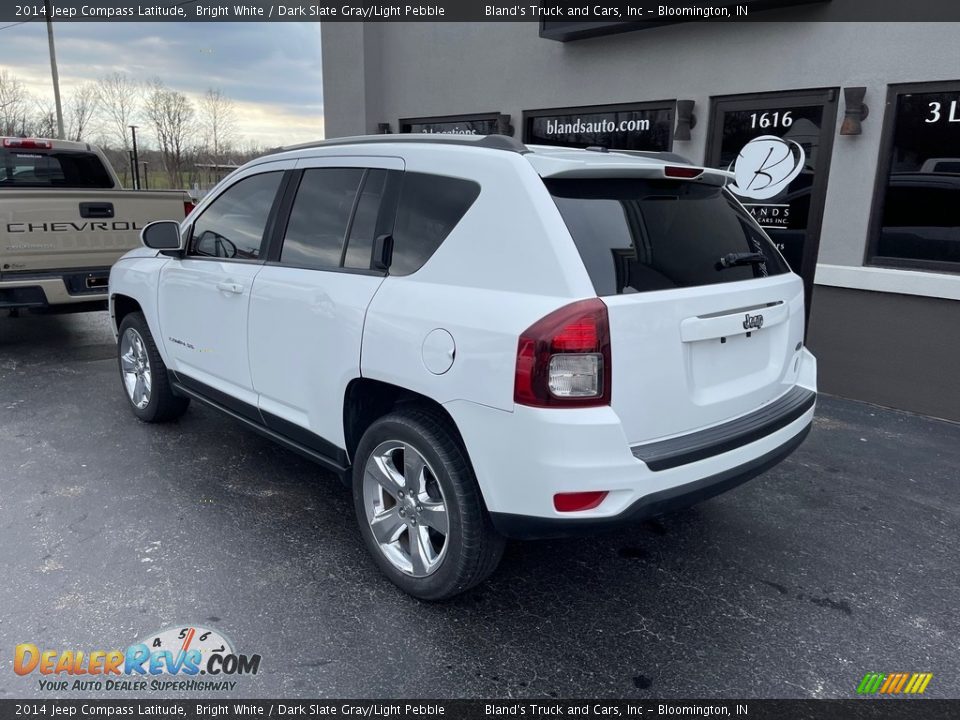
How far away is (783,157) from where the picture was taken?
251 inches

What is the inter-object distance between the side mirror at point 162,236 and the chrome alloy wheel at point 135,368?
875mm

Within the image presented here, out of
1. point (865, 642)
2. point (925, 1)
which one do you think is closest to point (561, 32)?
point (925, 1)

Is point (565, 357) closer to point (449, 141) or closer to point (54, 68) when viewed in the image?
point (449, 141)

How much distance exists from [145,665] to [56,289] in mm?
4908

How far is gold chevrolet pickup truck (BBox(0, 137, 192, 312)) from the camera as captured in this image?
6.24 m

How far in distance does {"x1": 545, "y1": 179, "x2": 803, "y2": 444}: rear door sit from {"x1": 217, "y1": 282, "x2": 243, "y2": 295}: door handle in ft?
6.14

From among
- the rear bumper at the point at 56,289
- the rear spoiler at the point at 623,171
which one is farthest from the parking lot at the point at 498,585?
the rear bumper at the point at 56,289

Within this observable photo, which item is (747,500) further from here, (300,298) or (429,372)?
(300,298)

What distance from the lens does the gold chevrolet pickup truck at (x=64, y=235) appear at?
6238 millimetres

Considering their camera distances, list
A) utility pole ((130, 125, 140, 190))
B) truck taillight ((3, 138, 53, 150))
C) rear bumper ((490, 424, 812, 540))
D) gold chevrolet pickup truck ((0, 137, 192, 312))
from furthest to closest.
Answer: utility pole ((130, 125, 140, 190)) → truck taillight ((3, 138, 53, 150)) → gold chevrolet pickup truck ((0, 137, 192, 312)) → rear bumper ((490, 424, 812, 540))

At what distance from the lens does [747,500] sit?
410 cm

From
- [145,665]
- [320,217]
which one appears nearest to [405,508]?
[145,665]

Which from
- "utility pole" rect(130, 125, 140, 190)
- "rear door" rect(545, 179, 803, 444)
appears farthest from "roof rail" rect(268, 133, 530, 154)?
"utility pole" rect(130, 125, 140, 190)

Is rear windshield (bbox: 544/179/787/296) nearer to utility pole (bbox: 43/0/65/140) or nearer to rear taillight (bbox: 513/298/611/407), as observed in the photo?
rear taillight (bbox: 513/298/611/407)
